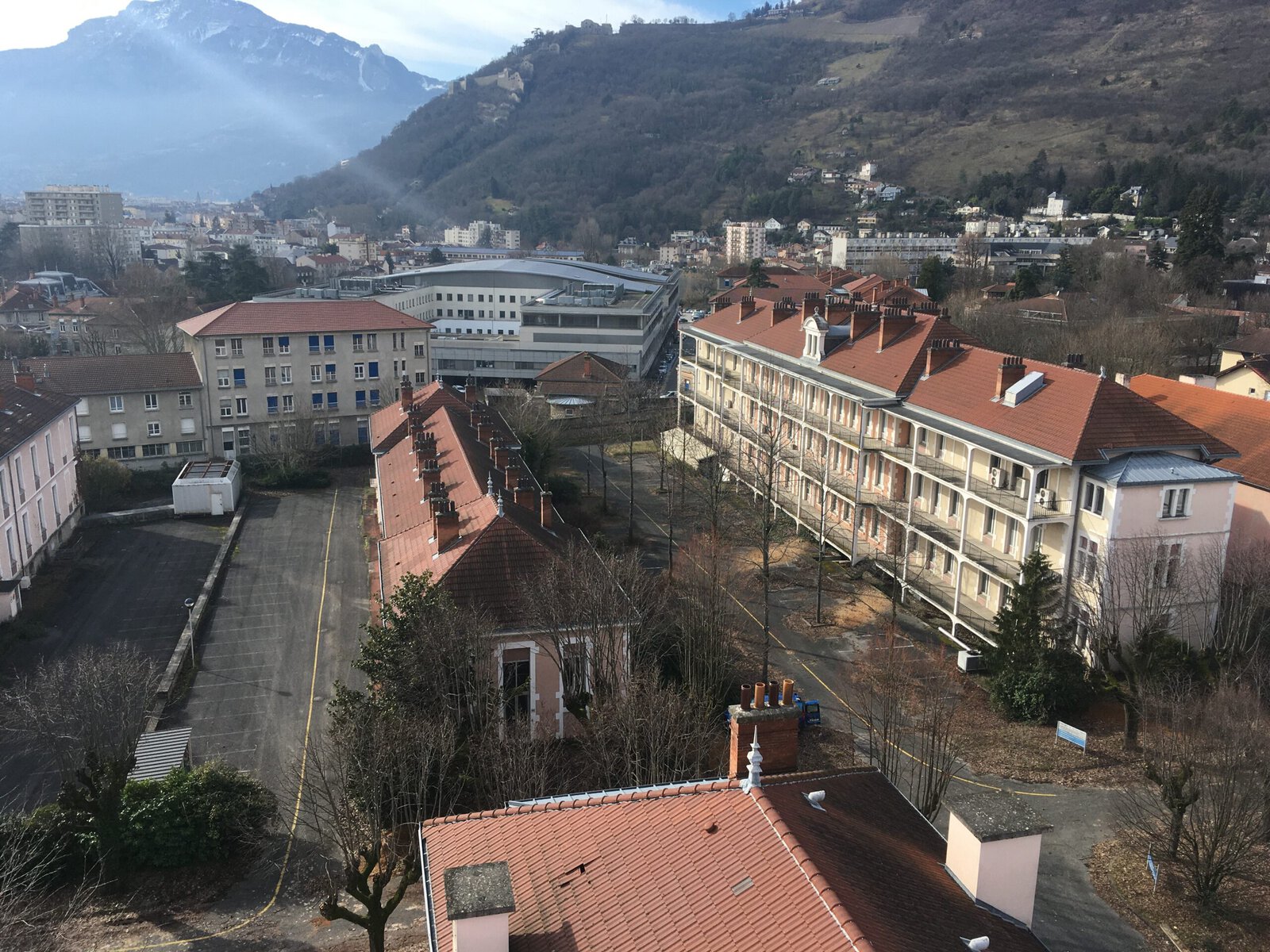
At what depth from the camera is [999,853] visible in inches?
442

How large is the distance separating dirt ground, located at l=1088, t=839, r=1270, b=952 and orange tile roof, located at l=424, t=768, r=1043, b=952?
963 centimetres

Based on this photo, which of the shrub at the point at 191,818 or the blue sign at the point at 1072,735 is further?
the blue sign at the point at 1072,735

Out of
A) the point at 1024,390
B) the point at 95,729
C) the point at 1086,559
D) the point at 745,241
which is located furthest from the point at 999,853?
the point at 745,241

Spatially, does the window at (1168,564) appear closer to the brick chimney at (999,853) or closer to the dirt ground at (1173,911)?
the dirt ground at (1173,911)

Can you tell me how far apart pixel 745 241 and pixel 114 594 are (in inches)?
5943

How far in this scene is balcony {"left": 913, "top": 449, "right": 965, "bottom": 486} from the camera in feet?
107

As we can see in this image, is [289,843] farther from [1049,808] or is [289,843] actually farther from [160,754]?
[1049,808]

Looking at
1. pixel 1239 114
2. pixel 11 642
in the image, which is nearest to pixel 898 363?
pixel 11 642

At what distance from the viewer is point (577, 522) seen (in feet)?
147

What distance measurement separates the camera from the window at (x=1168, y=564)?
27.1 meters

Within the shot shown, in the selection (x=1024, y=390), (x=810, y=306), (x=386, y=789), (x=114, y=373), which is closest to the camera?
(x=386, y=789)

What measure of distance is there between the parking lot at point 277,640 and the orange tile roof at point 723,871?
1387 cm

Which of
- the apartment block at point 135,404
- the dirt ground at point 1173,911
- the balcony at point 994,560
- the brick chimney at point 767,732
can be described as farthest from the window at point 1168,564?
the apartment block at point 135,404

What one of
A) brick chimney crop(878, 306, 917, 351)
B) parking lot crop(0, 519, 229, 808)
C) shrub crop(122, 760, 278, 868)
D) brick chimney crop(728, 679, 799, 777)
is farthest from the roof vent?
parking lot crop(0, 519, 229, 808)
